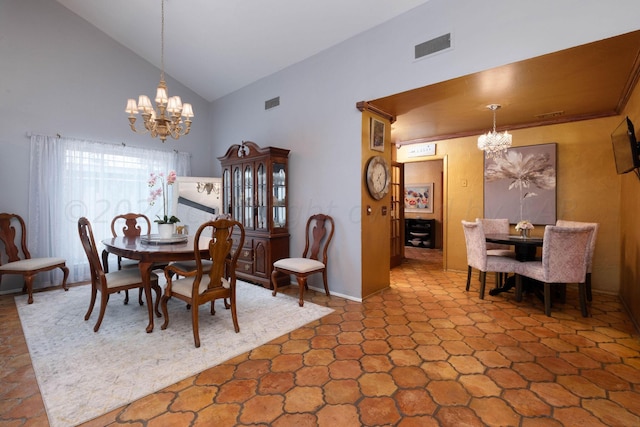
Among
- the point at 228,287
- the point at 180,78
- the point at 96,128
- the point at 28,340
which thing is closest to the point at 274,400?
the point at 228,287

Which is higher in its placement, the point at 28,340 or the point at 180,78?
the point at 180,78

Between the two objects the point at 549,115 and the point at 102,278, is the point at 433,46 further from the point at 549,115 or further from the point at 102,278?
the point at 102,278

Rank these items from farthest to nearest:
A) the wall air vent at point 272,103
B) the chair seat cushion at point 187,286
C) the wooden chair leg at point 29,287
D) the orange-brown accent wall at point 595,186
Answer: the wall air vent at point 272,103
the orange-brown accent wall at point 595,186
the wooden chair leg at point 29,287
the chair seat cushion at point 187,286

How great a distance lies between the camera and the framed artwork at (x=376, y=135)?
3.84 metres

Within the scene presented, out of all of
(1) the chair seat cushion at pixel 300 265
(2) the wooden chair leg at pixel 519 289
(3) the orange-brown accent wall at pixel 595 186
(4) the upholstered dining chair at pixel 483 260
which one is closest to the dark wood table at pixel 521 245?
(4) the upholstered dining chair at pixel 483 260

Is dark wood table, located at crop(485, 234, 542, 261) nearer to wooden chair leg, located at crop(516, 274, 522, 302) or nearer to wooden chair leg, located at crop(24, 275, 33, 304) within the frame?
wooden chair leg, located at crop(516, 274, 522, 302)

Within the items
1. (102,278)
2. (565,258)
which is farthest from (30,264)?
(565,258)

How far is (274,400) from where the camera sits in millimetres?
1850

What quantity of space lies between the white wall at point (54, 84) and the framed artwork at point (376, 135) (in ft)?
12.9

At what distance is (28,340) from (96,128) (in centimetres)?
336

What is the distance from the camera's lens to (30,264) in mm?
3781

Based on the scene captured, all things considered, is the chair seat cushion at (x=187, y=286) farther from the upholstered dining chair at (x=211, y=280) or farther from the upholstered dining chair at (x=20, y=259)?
the upholstered dining chair at (x=20, y=259)

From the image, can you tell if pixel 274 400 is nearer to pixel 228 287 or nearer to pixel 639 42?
pixel 228 287

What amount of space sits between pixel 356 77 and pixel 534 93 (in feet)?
6.55
